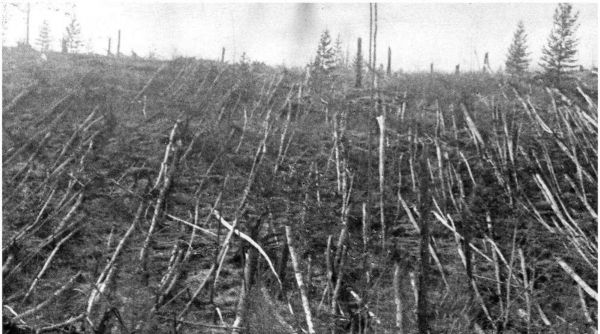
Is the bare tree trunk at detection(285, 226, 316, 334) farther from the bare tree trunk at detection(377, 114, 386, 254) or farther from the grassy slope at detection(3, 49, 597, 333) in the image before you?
the bare tree trunk at detection(377, 114, 386, 254)

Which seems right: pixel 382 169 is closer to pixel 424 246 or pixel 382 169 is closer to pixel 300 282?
pixel 424 246

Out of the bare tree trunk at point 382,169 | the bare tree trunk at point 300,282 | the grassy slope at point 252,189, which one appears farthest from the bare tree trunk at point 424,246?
the bare tree trunk at point 300,282

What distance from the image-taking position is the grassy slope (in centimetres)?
626

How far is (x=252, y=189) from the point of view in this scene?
8.54m

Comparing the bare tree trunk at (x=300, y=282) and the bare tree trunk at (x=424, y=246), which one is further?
the bare tree trunk at (x=424, y=246)

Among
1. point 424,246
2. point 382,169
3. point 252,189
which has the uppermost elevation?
point 382,169

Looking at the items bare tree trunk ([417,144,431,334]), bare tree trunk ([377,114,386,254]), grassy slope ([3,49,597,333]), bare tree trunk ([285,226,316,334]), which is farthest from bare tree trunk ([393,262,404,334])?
bare tree trunk ([285,226,316,334])

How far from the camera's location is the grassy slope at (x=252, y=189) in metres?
6.26

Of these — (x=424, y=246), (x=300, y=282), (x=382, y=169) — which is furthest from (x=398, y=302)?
(x=382, y=169)

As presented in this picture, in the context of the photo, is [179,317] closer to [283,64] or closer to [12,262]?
[12,262]

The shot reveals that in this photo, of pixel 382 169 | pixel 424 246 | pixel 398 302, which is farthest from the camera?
pixel 382 169

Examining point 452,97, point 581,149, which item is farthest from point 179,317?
point 452,97

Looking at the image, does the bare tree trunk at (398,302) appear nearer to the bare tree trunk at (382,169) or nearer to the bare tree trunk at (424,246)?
the bare tree trunk at (424,246)

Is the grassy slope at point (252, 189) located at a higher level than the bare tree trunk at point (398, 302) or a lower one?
higher
